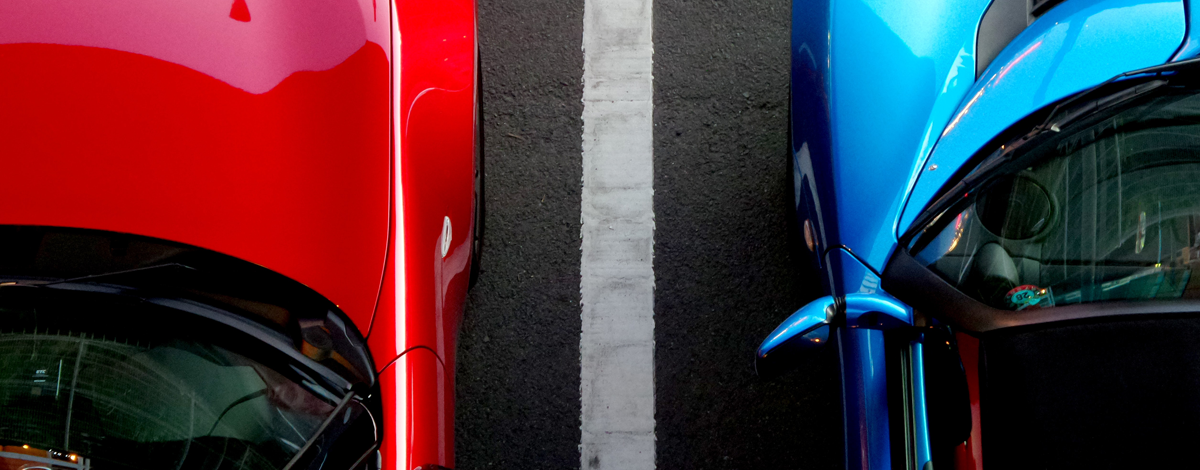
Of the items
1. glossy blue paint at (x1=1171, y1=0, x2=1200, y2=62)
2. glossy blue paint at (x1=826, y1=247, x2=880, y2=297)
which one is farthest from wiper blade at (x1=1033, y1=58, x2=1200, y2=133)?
glossy blue paint at (x1=826, y1=247, x2=880, y2=297)

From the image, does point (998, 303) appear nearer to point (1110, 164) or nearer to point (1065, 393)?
point (1065, 393)

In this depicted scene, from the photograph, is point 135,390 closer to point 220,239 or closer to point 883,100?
point 220,239

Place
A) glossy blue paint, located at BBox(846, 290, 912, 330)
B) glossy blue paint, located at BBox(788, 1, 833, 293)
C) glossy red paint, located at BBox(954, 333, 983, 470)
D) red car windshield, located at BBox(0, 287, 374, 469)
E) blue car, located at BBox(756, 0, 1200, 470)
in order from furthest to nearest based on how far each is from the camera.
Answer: glossy blue paint, located at BBox(788, 1, 833, 293) → glossy blue paint, located at BBox(846, 290, 912, 330) → glossy red paint, located at BBox(954, 333, 983, 470) → blue car, located at BBox(756, 0, 1200, 470) → red car windshield, located at BBox(0, 287, 374, 469)

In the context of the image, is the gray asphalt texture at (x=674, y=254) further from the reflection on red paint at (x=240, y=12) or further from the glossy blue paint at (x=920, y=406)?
the reflection on red paint at (x=240, y=12)

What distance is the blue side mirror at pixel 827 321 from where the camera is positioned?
162 centimetres

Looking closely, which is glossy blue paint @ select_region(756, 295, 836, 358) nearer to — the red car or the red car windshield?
the red car

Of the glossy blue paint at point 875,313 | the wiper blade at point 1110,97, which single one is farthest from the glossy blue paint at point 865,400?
the wiper blade at point 1110,97

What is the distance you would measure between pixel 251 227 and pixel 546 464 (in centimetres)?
132

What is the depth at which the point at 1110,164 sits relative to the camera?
4.94 feet

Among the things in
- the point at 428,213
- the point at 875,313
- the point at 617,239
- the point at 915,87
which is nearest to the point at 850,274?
the point at 875,313

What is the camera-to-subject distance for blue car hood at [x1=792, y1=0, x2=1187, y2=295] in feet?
5.64

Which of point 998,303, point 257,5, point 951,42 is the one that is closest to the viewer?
point 998,303

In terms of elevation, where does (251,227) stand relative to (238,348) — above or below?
above

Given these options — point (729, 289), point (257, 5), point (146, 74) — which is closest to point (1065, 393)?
point (729, 289)
